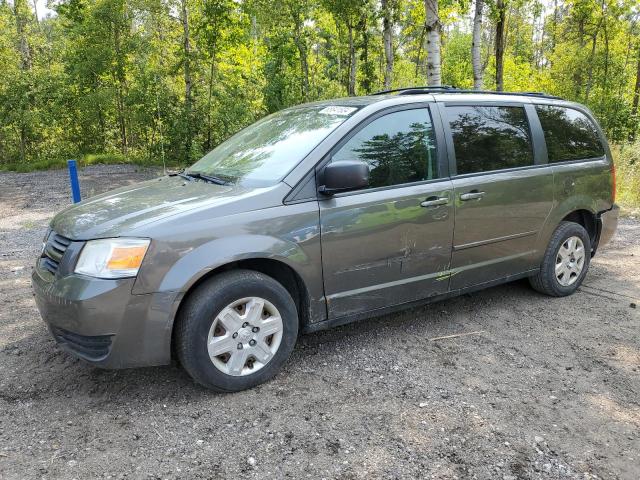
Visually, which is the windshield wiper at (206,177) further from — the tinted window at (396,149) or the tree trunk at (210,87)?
the tree trunk at (210,87)

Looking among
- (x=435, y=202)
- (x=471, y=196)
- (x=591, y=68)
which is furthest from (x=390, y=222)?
(x=591, y=68)

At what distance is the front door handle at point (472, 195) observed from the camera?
4.04 meters

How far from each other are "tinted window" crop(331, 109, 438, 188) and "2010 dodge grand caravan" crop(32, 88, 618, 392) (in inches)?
0.4

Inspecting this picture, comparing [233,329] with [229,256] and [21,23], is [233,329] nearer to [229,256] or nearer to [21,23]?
[229,256]

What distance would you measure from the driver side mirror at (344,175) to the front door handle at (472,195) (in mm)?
1018

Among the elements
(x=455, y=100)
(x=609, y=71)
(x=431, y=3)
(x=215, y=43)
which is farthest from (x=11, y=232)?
(x=609, y=71)

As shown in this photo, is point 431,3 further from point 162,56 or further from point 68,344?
point 162,56

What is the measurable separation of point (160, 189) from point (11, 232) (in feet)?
18.6

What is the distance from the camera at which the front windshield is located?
3.58 m

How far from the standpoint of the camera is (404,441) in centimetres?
283

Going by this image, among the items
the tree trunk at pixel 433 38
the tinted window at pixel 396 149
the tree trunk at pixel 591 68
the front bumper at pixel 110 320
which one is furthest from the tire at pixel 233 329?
the tree trunk at pixel 591 68

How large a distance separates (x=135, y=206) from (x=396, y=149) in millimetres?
1867

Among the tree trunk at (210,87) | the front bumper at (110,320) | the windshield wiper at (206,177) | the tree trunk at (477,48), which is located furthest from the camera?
the tree trunk at (210,87)

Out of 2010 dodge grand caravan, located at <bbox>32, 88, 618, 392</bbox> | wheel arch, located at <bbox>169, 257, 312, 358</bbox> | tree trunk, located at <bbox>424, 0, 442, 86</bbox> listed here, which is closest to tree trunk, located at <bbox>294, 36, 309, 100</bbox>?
tree trunk, located at <bbox>424, 0, 442, 86</bbox>
